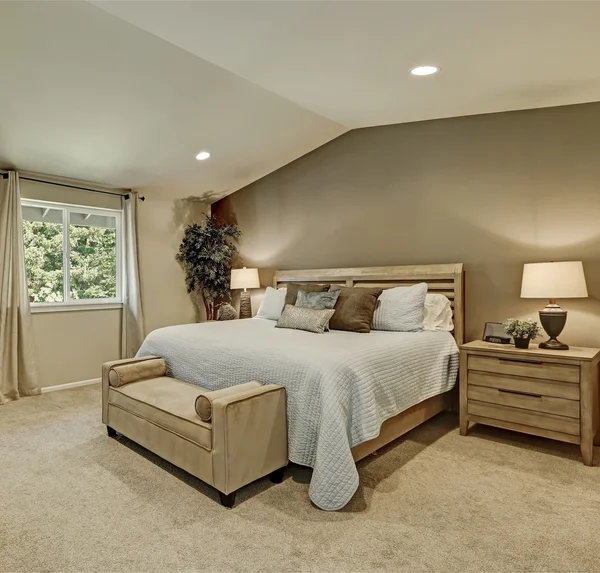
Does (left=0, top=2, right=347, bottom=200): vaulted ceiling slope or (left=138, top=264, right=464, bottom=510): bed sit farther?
(left=0, top=2, right=347, bottom=200): vaulted ceiling slope

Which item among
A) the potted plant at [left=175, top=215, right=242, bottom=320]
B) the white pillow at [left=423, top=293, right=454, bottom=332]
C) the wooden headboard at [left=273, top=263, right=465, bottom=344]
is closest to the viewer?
the white pillow at [left=423, top=293, right=454, bottom=332]

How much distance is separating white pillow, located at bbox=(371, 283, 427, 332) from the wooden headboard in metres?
0.29

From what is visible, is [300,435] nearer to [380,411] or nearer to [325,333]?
[380,411]

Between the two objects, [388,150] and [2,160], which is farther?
[388,150]

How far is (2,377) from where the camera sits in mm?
3814

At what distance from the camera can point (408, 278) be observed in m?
3.77

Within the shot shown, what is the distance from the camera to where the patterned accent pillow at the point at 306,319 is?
320cm

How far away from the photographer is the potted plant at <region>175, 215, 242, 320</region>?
5.20m

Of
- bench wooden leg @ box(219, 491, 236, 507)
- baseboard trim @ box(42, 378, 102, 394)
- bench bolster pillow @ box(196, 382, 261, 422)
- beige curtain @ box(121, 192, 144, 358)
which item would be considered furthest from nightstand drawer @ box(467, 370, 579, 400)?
baseboard trim @ box(42, 378, 102, 394)

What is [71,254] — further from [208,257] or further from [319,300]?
[319,300]

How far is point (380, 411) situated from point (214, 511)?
39.4 inches

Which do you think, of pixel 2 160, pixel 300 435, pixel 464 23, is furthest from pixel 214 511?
pixel 2 160

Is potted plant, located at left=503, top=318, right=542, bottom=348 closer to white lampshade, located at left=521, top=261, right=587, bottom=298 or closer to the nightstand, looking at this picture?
the nightstand

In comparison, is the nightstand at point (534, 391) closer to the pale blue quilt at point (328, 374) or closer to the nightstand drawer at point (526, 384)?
the nightstand drawer at point (526, 384)
